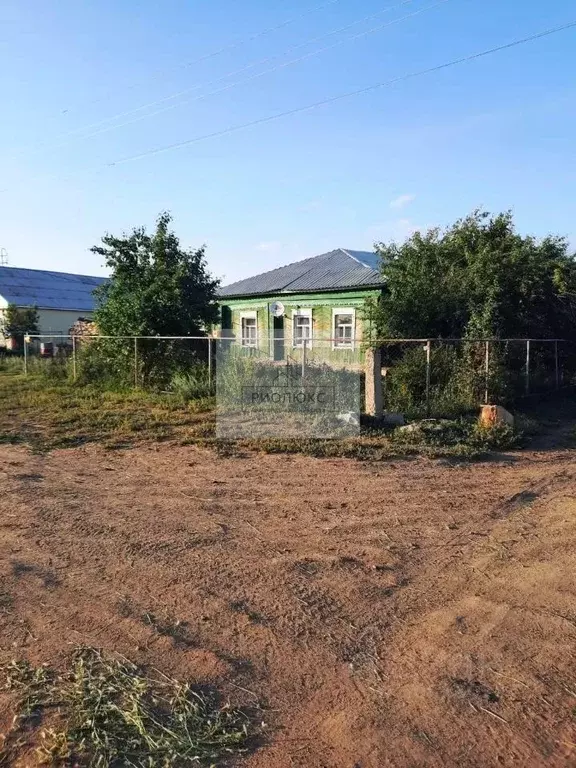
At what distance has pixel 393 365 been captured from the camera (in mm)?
12352

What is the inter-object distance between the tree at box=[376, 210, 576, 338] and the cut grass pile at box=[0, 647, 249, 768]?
1208cm

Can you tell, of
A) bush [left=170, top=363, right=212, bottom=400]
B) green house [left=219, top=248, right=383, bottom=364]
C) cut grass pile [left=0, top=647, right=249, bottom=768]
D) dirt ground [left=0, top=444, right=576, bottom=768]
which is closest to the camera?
cut grass pile [left=0, top=647, right=249, bottom=768]

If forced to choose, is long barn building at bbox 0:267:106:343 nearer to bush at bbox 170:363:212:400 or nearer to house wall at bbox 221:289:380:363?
house wall at bbox 221:289:380:363

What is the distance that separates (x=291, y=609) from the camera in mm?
3816

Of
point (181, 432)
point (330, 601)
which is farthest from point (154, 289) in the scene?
point (330, 601)

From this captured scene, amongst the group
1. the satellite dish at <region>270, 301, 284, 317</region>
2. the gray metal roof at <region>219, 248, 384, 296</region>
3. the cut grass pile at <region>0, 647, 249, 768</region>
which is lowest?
the cut grass pile at <region>0, 647, 249, 768</region>

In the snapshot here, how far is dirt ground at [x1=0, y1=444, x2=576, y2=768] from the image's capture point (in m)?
2.71

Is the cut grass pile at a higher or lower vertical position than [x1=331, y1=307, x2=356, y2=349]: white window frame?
lower

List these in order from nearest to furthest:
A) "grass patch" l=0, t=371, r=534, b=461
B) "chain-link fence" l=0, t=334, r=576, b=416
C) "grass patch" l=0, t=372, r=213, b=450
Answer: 1. "grass patch" l=0, t=371, r=534, b=461
2. "grass patch" l=0, t=372, r=213, b=450
3. "chain-link fence" l=0, t=334, r=576, b=416

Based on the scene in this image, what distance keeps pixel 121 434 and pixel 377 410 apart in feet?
14.5

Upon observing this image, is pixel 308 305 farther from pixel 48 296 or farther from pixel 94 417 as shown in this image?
pixel 48 296

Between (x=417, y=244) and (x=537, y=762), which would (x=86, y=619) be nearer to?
(x=537, y=762)

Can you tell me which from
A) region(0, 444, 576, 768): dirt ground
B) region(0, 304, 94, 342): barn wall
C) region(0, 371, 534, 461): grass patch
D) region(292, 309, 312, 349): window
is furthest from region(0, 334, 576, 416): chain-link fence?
region(0, 304, 94, 342): barn wall

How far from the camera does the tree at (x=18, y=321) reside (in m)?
30.2
